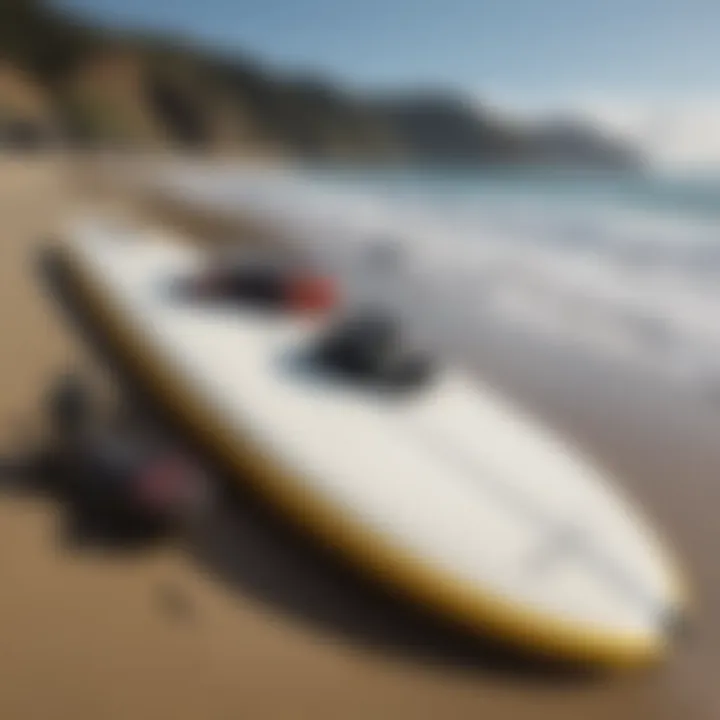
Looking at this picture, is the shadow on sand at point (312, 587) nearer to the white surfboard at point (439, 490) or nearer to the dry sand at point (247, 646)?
the dry sand at point (247, 646)

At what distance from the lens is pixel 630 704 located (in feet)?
10.8

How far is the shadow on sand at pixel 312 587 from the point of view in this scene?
339 centimetres

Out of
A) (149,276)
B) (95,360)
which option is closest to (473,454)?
(95,360)

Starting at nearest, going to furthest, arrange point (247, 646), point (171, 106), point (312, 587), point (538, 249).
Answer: point (247, 646)
point (312, 587)
point (538, 249)
point (171, 106)

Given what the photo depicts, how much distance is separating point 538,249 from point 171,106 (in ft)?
62.5

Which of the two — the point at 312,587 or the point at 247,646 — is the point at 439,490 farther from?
the point at 247,646

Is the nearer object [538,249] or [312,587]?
[312,587]

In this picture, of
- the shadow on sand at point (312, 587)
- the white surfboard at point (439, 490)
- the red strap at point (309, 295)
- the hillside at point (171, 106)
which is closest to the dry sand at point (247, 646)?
the shadow on sand at point (312, 587)

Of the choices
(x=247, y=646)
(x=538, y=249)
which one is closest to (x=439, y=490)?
(x=247, y=646)

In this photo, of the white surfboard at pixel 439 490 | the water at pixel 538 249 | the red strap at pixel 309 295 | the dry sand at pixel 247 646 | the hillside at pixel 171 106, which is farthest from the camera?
the hillside at pixel 171 106

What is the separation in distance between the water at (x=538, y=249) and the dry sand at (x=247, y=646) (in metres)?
4.06

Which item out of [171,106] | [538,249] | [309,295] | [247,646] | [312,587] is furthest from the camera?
[171,106]

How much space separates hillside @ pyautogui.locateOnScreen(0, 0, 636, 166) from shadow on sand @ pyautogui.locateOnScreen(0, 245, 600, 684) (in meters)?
18.6

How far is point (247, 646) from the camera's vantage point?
338cm
